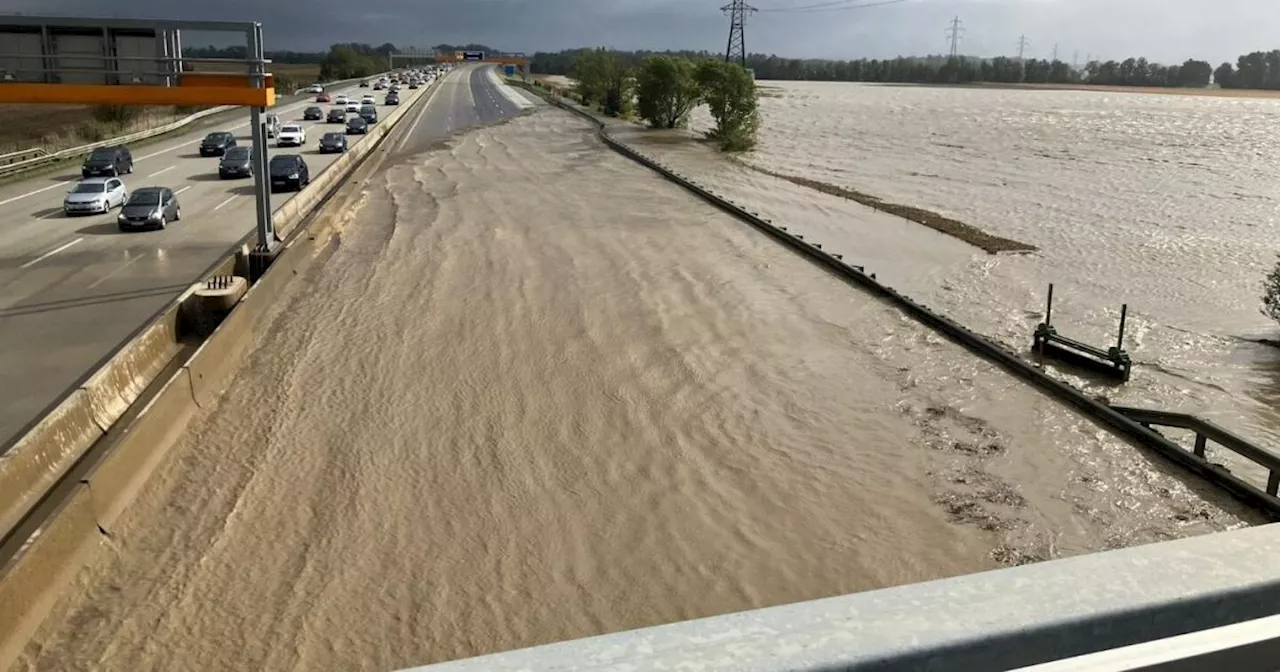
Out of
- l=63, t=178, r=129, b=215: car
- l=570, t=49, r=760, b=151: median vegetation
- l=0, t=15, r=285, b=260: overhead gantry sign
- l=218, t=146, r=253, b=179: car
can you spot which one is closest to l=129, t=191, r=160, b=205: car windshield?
l=63, t=178, r=129, b=215: car

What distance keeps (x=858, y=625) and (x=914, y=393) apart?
547 inches

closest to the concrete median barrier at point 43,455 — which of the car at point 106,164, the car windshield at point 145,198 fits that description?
the car windshield at point 145,198

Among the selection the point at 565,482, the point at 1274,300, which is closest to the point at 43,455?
the point at 565,482

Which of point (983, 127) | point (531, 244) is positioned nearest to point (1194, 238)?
point (531, 244)

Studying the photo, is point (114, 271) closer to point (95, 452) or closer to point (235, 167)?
point (95, 452)

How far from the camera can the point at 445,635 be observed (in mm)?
8641

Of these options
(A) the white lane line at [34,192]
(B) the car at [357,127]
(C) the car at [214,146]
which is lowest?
(A) the white lane line at [34,192]

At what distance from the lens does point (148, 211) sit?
26.0 metres

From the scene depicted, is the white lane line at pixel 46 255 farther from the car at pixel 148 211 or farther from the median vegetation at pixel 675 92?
the median vegetation at pixel 675 92

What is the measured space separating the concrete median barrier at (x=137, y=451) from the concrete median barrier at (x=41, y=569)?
345 millimetres

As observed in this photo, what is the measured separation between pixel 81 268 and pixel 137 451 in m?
12.7

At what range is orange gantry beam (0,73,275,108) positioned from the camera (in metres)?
20.0

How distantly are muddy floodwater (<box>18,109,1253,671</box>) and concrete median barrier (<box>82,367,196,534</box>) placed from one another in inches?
9.3

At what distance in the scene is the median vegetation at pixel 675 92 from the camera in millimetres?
60281
